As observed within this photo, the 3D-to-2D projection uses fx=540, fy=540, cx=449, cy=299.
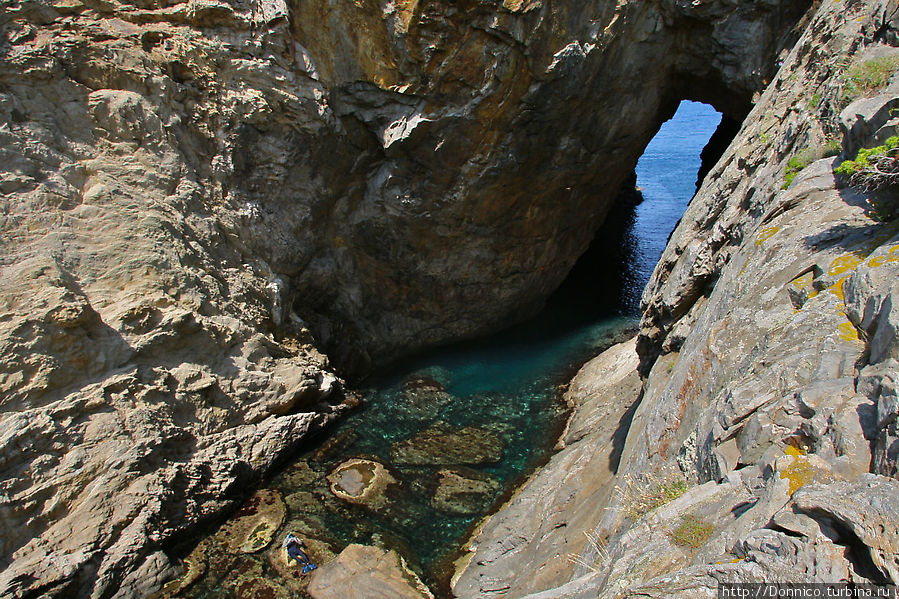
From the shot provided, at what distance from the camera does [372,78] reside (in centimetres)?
1398

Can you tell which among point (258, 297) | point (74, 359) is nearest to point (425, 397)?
point (258, 297)

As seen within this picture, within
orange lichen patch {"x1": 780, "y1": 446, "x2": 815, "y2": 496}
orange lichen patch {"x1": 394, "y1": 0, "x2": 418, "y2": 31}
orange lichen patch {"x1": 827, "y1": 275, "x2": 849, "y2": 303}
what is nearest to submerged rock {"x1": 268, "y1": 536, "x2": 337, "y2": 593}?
orange lichen patch {"x1": 780, "y1": 446, "x2": 815, "y2": 496}

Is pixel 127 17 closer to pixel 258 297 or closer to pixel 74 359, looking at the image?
pixel 258 297

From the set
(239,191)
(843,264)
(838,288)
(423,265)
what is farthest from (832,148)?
(239,191)

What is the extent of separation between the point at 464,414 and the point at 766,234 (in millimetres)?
10052

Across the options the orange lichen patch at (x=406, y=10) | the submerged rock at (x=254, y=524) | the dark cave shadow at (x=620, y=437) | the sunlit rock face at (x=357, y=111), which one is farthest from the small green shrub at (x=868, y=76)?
the submerged rock at (x=254, y=524)

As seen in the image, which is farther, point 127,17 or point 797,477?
point 127,17

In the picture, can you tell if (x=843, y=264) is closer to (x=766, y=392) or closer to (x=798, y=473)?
(x=766, y=392)

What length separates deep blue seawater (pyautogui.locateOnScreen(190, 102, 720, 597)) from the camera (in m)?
11.0

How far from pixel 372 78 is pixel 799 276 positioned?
456 inches

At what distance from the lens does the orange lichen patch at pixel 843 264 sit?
4.95m

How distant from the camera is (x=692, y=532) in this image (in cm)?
375

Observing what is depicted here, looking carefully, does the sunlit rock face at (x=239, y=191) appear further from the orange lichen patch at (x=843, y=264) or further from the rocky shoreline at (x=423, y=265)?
the orange lichen patch at (x=843, y=264)

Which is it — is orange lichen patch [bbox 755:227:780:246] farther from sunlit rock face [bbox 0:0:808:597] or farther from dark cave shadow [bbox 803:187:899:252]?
sunlit rock face [bbox 0:0:808:597]
